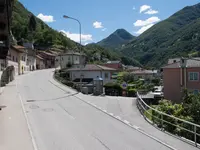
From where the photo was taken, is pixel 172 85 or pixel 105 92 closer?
pixel 105 92

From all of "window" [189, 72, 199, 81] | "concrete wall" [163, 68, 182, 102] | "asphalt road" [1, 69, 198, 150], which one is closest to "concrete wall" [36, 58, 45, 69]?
"concrete wall" [163, 68, 182, 102]

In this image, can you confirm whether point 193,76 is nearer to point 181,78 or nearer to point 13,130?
point 181,78

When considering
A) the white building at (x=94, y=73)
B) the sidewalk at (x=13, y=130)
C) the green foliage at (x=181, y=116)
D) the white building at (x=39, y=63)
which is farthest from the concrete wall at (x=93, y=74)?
the white building at (x=39, y=63)

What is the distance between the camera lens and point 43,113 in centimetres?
1733

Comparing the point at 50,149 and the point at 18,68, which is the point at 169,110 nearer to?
the point at 50,149

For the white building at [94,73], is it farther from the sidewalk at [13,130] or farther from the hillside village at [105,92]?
the sidewalk at [13,130]

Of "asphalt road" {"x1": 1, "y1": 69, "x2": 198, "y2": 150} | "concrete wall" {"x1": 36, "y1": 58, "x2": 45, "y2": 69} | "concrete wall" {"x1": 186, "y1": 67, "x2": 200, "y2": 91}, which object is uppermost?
"concrete wall" {"x1": 36, "y1": 58, "x2": 45, "y2": 69}

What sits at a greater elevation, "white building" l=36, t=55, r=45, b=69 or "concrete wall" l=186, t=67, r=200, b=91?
"white building" l=36, t=55, r=45, b=69

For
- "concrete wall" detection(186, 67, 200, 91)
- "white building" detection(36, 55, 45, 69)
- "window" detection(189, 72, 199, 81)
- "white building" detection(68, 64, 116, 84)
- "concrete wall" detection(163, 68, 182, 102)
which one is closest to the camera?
"concrete wall" detection(186, 67, 200, 91)

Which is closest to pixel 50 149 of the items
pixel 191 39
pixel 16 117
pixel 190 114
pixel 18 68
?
pixel 16 117

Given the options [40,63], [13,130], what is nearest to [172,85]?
[13,130]

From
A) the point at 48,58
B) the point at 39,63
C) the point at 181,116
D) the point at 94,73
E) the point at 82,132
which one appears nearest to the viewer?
the point at 82,132

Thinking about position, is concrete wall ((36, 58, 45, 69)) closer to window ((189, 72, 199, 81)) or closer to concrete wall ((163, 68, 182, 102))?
concrete wall ((163, 68, 182, 102))

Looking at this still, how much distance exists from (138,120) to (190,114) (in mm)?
4062
